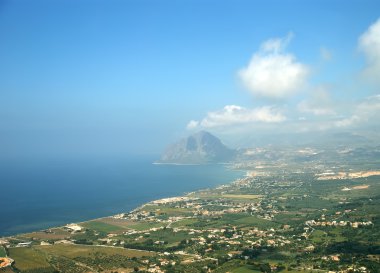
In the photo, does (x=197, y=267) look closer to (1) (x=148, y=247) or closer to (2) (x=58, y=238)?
(1) (x=148, y=247)

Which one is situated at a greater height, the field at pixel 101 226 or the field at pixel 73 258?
the field at pixel 101 226

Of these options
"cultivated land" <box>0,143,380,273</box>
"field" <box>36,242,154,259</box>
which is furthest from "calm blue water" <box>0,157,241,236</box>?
"field" <box>36,242,154,259</box>

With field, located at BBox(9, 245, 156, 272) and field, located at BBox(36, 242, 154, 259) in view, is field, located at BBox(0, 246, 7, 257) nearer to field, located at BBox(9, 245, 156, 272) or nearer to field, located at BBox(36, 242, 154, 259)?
field, located at BBox(9, 245, 156, 272)

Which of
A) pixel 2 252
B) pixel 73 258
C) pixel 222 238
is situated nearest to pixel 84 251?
pixel 73 258

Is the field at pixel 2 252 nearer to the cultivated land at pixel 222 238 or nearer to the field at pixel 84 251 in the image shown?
the cultivated land at pixel 222 238

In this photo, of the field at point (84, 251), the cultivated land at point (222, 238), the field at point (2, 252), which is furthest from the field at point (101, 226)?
the field at point (2, 252)

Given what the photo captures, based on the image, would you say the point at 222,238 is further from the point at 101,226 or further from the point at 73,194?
the point at 73,194

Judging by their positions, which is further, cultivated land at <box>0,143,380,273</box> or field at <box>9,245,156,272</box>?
cultivated land at <box>0,143,380,273</box>

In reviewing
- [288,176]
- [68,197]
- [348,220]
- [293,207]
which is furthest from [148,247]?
[288,176]

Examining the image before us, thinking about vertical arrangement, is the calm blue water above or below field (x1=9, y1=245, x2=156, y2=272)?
above
